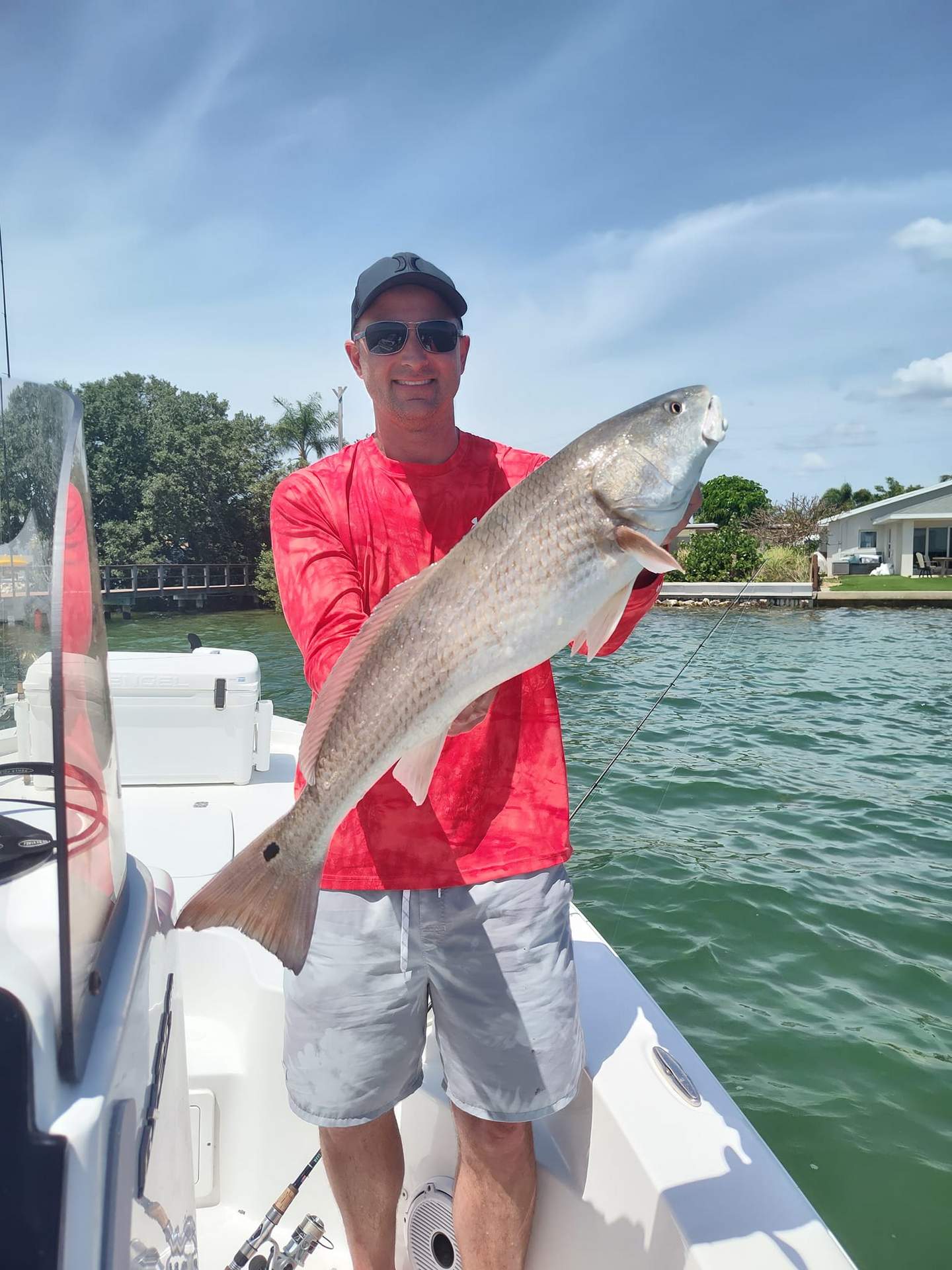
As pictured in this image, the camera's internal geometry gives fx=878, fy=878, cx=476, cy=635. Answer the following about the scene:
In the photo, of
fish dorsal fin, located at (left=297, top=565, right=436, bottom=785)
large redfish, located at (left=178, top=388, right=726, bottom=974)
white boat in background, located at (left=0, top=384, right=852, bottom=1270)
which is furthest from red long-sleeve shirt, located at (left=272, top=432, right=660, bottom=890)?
white boat in background, located at (left=0, top=384, right=852, bottom=1270)

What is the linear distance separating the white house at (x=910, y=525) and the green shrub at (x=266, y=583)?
107 ft

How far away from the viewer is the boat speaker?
2.80 metres

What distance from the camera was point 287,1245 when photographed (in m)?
3.11

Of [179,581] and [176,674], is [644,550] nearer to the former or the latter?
[176,674]

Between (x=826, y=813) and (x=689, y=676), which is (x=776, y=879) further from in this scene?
(x=689, y=676)

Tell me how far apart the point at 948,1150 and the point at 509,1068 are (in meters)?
3.54

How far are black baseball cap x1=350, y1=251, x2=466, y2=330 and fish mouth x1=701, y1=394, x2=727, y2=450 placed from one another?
951mm

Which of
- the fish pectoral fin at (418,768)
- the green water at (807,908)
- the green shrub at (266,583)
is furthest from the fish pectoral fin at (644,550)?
the green shrub at (266,583)

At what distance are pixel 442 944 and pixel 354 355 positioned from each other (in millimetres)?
1850

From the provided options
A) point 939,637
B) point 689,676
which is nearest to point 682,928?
point 689,676

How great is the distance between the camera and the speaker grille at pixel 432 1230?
9.20 feet

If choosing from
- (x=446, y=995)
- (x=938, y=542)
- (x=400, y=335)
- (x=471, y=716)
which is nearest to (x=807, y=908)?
(x=446, y=995)

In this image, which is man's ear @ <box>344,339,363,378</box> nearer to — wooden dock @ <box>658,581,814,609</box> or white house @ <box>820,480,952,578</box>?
wooden dock @ <box>658,581,814,609</box>

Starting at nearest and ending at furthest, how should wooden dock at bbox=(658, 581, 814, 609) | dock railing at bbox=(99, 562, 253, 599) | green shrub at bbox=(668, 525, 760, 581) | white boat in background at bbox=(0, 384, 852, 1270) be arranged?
white boat in background at bbox=(0, 384, 852, 1270)
wooden dock at bbox=(658, 581, 814, 609)
green shrub at bbox=(668, 525, 760, 581)
dock railing at bbox=(99, 562, 253, 599)
